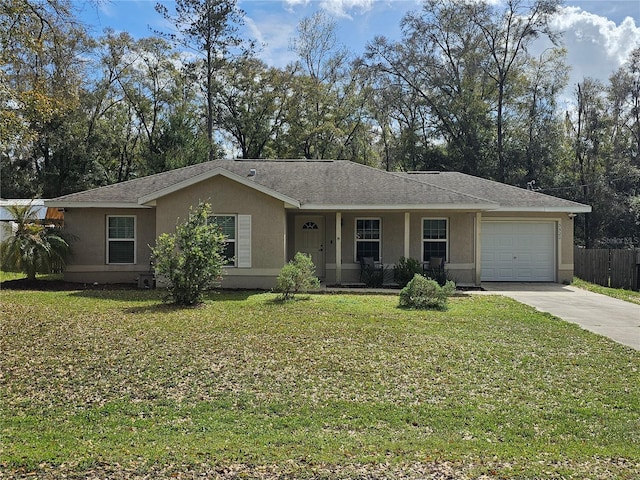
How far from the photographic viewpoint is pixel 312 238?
16484 millimetres

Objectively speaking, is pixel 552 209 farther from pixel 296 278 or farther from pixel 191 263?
pixel 191 263

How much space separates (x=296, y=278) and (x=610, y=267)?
39.0ft

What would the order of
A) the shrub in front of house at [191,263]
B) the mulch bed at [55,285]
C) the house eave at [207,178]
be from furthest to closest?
the mulch bed at [55,285], the house eave at [207,178], the shrub in front of house at [191,263]

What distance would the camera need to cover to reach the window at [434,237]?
1605 cm

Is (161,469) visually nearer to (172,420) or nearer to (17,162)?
(172,420)

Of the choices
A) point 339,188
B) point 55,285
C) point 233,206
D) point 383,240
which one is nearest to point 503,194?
point 383,240

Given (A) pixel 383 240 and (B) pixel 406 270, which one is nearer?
(B) pixel 406 270

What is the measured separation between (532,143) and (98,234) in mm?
26145

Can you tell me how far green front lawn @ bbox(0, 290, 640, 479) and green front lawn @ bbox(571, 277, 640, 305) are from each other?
5.97 m

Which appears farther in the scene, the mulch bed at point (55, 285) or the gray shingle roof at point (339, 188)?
the gray shingle roof at point (339, 188)

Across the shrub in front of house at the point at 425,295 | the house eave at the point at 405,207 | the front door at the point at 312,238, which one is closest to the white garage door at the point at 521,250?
the house eave at the point at 405,207

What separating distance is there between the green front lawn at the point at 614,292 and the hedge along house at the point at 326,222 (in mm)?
591

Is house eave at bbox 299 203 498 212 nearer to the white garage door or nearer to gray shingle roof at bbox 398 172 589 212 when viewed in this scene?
gray shingle roof at bbox 398 172 589 212

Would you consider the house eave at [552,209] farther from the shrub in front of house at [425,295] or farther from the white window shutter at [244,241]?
the white window shutter at [244,241]
